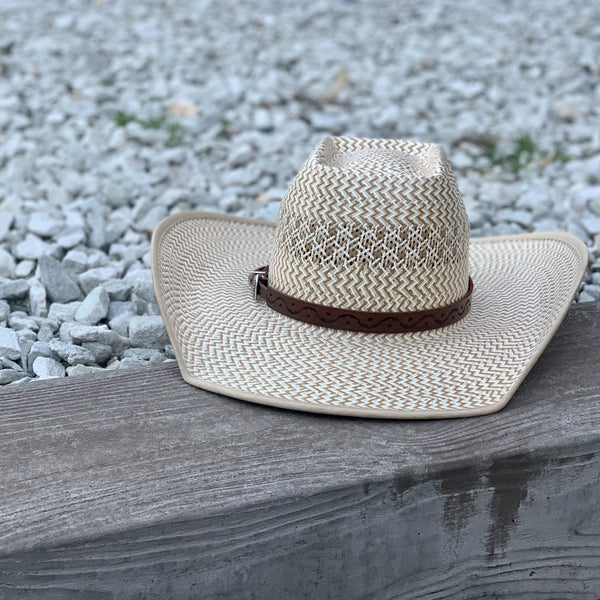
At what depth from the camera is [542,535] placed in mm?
1538

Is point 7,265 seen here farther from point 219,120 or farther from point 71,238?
point 219,120

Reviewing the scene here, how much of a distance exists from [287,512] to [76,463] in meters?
0.36

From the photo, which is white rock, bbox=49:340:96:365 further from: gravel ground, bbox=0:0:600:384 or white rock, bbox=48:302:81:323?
white rock, bbox=48:302:81:323

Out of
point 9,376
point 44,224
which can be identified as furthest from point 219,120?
point 9,376

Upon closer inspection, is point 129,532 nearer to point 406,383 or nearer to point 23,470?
point 23,470

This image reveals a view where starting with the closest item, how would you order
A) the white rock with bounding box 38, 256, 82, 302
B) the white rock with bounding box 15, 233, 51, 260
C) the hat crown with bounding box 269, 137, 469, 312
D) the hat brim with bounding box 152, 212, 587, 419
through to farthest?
1. the hat brim with bounding box 152, 212, 587, 419
2. the hat crown with bounding box 269, 137, 469, 312
3. the white rock with bounding box 38, 256, 82, 302
4. the white rock with bounding box 15, 233, 51, 260

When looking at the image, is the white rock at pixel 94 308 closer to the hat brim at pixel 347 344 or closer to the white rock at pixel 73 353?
the white rock at pixel 73 353

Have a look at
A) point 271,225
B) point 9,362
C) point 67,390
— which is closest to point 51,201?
point 271,225

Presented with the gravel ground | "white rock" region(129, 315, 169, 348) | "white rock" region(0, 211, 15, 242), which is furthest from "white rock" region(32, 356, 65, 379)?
"white rock" region(0, 211, 15, 242)

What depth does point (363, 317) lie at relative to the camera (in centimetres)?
169

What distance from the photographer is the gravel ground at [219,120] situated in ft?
7.75

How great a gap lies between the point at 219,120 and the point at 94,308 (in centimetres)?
231

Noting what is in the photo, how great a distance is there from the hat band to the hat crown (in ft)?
0.05

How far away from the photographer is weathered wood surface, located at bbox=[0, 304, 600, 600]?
1.27m
